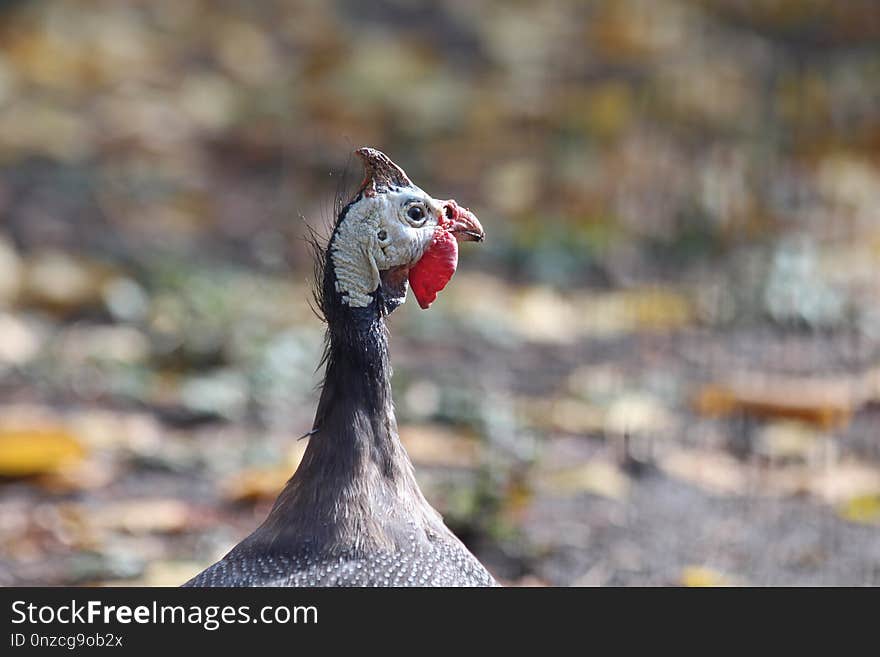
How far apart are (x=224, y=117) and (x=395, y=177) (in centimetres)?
571

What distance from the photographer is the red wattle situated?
3.15 metres

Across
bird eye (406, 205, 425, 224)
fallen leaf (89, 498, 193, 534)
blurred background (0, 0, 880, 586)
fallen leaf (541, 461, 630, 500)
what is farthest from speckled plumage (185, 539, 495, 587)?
fallen leaf (541, 461, 630, 500)

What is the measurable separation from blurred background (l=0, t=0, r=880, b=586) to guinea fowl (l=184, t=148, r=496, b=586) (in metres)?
1.16

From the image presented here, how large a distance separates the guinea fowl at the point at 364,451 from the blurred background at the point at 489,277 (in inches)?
45.7

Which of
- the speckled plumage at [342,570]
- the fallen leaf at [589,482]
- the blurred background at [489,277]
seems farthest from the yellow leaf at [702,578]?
the speckled plumage at [342,570]

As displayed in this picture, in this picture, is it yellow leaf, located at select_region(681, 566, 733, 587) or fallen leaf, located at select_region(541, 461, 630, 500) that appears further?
fallen leaf, located at select_region(541, 461, 630, 500)

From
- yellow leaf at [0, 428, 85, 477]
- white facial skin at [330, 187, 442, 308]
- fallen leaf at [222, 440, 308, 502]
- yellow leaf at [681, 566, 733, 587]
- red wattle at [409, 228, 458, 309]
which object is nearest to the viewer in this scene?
white facial skin at [330, 187, 442, 308]

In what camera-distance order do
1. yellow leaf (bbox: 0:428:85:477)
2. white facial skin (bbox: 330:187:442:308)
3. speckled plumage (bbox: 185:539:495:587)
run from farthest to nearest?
1. yellow leaf (bbox: 0:428:85:477)
2. white facial skin (bbox: 330:187:442:308)
3. speckled plumage (bbox: 185:539:495:587)

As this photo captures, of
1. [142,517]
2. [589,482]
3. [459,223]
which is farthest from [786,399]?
[459,223]

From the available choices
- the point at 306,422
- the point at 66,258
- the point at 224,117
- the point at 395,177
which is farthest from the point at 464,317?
the point at 395,177

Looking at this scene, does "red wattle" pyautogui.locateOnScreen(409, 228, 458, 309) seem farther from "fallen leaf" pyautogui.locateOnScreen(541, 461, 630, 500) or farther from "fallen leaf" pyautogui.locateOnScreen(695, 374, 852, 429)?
"fallen leaf" pyautogui.locateOnScreen(695, 374, 852, 429)

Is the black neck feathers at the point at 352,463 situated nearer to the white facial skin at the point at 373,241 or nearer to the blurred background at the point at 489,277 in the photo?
the white facial skin at the point at 373,241

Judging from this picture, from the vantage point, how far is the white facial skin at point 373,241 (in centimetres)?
302

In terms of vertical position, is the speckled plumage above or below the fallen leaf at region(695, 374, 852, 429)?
below
